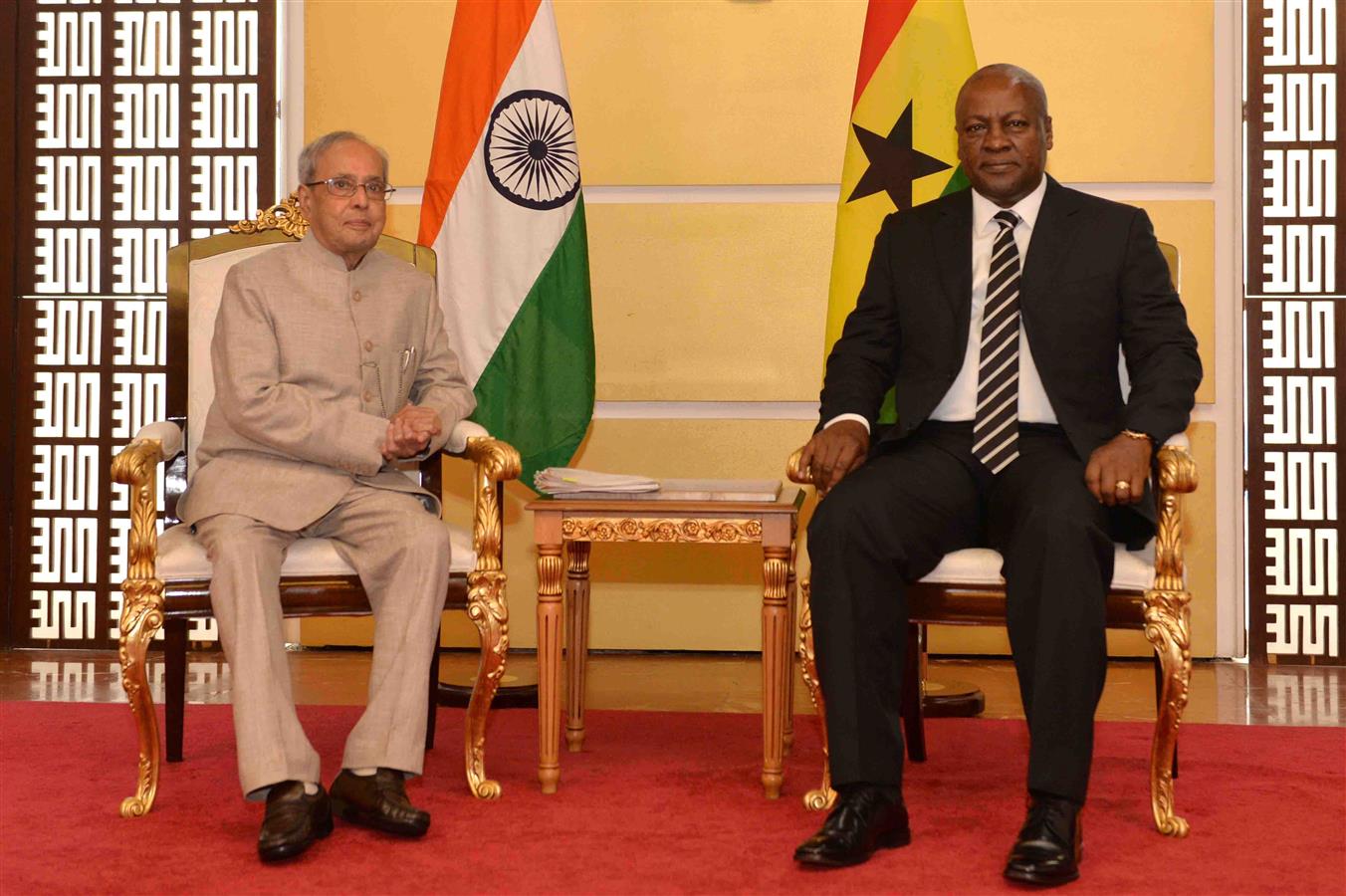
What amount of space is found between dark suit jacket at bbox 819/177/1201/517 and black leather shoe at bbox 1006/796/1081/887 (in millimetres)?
700

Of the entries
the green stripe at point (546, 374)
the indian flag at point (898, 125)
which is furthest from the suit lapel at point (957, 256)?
the green stripe at point (546, 374)

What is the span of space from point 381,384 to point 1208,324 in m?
2.86

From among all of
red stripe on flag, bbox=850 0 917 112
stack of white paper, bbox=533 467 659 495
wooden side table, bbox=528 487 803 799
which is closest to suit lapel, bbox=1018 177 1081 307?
wooden side table, bbox=528 487 803 799

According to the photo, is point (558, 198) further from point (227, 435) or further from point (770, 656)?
point (770, 656)

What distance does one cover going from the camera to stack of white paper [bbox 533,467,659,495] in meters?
2.88

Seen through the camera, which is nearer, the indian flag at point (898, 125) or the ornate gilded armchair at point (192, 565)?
the ornate gilded armchair at point (192, 565)

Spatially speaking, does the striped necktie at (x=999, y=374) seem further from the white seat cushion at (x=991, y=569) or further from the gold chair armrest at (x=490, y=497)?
the gold chair armrest at (x=490, y=497)

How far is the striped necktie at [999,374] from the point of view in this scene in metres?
2.68

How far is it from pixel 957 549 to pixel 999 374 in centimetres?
36

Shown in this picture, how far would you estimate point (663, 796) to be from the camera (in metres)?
2.72

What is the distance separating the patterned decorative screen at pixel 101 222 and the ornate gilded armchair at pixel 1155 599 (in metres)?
3.15

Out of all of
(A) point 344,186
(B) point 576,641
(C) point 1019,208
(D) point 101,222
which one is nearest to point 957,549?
(C) point 1019,208

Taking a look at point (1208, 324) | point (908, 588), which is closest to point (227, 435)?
point (908, 588)

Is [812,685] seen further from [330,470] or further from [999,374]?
[330,470]
